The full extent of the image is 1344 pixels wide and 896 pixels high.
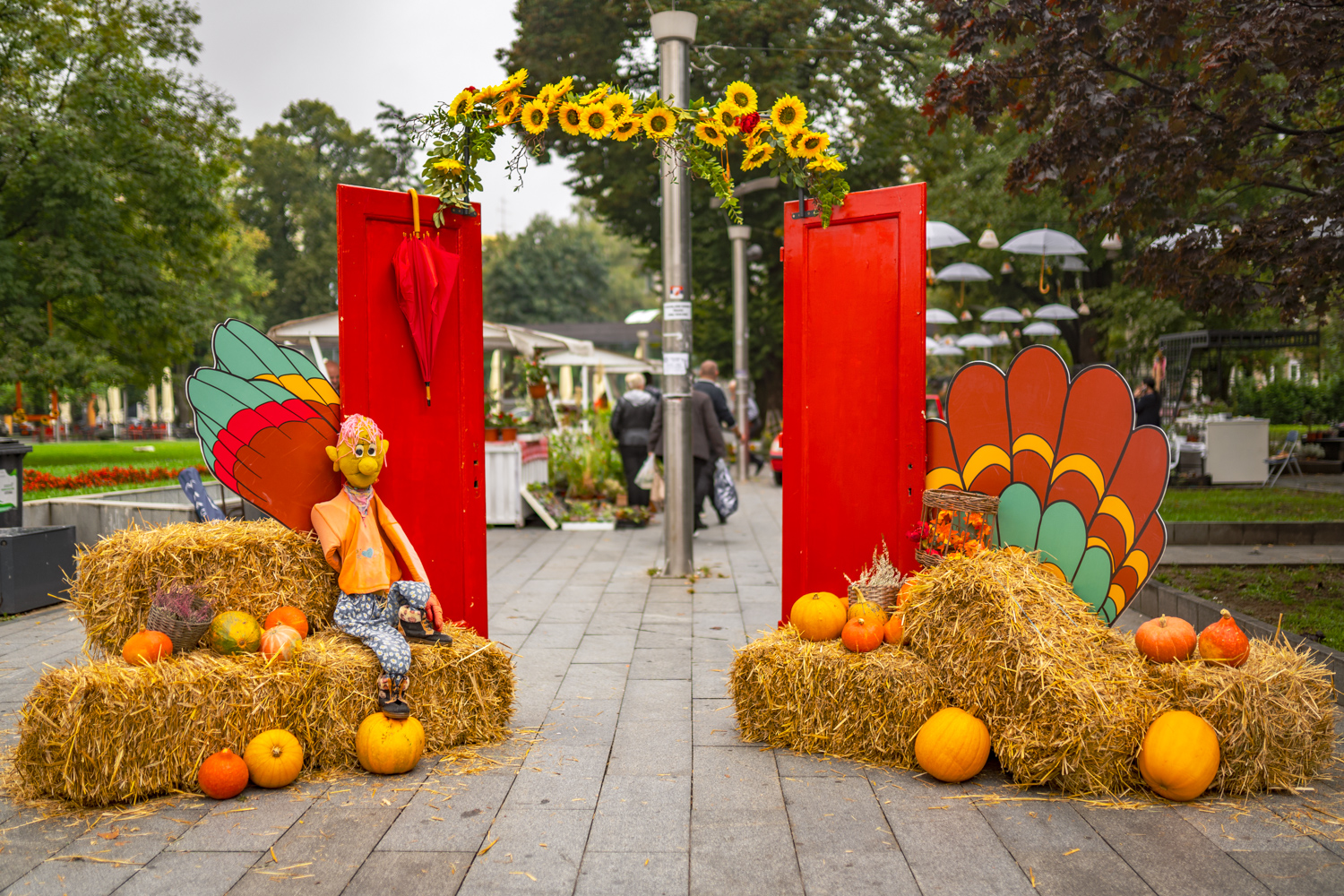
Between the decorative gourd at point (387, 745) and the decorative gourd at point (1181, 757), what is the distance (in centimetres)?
301

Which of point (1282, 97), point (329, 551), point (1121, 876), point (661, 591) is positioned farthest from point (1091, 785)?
point (1282, 97)

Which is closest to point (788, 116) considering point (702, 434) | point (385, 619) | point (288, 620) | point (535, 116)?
point (535, 116)

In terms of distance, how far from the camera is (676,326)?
945 centimetres

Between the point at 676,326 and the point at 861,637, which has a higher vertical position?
the point at 676,326

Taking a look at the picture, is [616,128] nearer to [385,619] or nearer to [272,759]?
[385,619]

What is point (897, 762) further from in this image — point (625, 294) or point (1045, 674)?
point (625, 294)

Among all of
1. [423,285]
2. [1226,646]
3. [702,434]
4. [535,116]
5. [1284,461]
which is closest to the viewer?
[1226,646]

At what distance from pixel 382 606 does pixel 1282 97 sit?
722cm

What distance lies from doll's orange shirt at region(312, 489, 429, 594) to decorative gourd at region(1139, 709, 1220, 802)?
3242 millimetres

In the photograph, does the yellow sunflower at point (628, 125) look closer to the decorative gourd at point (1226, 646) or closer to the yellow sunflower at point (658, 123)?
the yellow sunflower at point (658, 123)

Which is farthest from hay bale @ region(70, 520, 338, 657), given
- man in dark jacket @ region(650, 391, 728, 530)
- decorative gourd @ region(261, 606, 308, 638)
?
man in dark jacket @ region(650, 391, 728, 530)

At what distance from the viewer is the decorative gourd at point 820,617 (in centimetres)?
A: 485

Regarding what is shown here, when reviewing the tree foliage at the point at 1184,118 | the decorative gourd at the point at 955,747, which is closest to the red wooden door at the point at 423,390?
the decorative gourd at the point at 955,747

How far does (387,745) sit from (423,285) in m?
2.29
